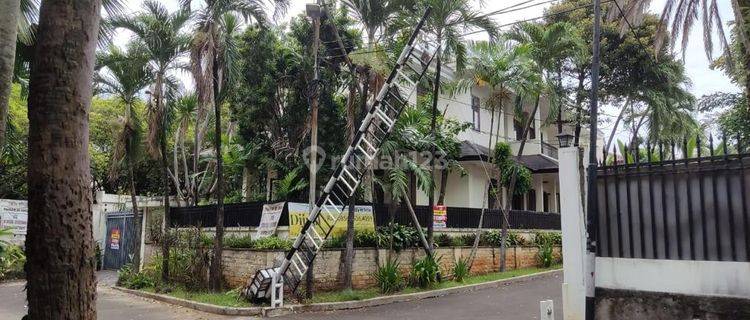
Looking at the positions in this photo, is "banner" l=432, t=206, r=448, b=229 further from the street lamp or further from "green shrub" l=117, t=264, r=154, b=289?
"green shrub" l=117, t=264, r=154, b=289

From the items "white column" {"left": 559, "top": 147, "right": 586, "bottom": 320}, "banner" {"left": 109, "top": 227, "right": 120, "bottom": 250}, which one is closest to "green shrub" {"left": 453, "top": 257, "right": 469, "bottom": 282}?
"white column" {"left": 559, "top": 147, "right": 586, "bottom": 320}

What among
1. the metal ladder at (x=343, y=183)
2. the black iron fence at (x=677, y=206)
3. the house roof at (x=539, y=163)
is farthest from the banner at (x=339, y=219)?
the house roof at (x=539, y=163)

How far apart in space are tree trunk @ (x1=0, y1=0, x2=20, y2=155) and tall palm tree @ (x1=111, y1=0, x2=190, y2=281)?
8.89 m

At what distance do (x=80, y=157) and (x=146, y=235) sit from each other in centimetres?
1601

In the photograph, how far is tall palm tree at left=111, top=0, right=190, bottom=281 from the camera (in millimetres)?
14656

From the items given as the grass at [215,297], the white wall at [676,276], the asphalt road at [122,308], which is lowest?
the asphalt road at [122,308]

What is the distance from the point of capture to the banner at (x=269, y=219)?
14.1 metres

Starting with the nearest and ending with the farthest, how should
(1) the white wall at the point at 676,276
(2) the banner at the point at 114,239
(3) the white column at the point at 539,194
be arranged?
1. (1) the white wall at the point at 676,276
2. (2) the banner at the point at 114,239
3. (3) the white column at the point at 539,194

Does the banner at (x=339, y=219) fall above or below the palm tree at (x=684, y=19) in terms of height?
below

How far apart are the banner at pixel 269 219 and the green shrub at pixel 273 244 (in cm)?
53

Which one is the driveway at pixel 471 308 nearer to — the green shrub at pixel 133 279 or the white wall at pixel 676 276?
the white wall at pixel 676 276

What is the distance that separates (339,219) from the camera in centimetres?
1443

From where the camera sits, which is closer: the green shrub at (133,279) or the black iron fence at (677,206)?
the black iron fence at (677,206)

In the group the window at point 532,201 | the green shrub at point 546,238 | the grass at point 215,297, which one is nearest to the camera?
the grass at point 215,297
